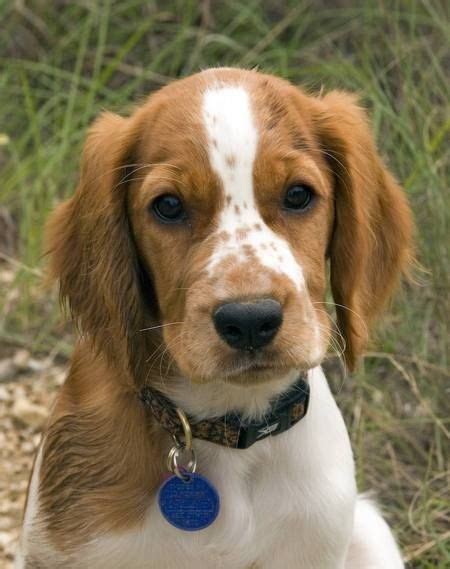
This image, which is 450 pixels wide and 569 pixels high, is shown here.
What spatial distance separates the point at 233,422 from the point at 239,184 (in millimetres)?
705

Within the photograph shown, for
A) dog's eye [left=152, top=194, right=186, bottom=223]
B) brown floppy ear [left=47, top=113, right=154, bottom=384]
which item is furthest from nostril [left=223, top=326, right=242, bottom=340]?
brown floppy ear [left=47, top=113, right=154, bottom=384]

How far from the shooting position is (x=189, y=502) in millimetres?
3291

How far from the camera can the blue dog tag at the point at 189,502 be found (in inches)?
130

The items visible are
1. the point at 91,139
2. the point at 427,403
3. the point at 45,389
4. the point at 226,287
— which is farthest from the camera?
the point at 45,389

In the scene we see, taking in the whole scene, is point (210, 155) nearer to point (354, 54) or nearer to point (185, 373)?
point (185, 373)

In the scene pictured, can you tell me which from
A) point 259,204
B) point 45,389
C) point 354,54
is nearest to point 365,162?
point 259,204

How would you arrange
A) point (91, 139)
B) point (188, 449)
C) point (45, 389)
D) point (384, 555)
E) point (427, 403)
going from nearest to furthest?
point (188, 449) < point (91, 139) < point (384, 555) < point (427, 403) < point (45, 389)

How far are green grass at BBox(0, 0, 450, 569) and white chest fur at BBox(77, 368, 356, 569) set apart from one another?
0.87m

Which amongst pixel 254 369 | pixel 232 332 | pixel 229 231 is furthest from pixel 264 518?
pixel 229 231

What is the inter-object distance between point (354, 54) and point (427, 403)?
2.42 meters

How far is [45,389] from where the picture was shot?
5570 mm

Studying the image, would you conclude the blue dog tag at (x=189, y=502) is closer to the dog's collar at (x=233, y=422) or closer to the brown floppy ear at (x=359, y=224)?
the dog's collar at (x=233, y=422)

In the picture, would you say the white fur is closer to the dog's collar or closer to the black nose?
the dog's collar

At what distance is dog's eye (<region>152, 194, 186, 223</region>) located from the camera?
124 inches
